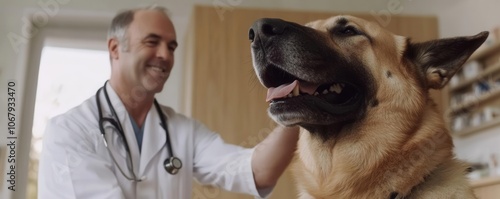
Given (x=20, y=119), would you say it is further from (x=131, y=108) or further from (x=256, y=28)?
(x=256, y=28)

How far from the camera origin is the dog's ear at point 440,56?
1071 millimetres

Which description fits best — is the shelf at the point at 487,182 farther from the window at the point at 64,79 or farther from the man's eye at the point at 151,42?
the window at the point at 64,79

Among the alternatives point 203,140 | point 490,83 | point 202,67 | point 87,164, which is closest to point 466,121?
point 490,83

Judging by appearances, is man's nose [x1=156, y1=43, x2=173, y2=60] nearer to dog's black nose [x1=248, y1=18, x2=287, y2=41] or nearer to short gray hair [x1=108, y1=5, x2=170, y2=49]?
short gray hair [x1=108, y1=5, x2=170, y2=49]

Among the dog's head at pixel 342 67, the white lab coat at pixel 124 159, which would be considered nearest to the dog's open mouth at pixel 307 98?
the dog's head at pixel 342 67

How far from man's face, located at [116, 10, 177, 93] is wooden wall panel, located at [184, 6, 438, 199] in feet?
3.34

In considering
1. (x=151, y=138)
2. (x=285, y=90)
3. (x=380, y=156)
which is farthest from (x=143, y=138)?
(x=380, y=156)

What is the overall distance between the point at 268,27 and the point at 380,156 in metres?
0.32

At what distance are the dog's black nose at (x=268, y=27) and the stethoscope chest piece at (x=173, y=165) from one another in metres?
0.55

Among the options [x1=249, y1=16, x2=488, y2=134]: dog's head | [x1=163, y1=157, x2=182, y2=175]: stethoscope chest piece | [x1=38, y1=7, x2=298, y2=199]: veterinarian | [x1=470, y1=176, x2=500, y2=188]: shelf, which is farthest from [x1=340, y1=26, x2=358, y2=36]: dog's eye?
[x1=470, y1=176, x2=500, y2=188]: shelf

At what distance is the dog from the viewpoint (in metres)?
0.98

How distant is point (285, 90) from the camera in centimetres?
102

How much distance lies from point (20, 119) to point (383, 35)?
1562mm

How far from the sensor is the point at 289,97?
995mm
